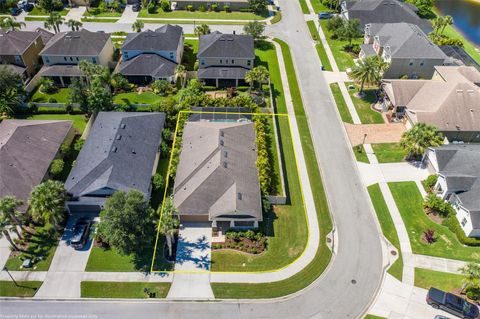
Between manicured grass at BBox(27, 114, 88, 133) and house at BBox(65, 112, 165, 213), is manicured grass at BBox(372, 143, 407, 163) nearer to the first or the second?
house at BBox(65, 112, 165, 213)

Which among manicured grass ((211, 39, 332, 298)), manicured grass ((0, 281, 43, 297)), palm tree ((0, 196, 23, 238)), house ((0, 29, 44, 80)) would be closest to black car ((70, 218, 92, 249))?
manicured grass ((0, 281, 43, 297))

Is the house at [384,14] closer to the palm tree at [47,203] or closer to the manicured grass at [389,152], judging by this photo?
the manicured grass at [389,152]

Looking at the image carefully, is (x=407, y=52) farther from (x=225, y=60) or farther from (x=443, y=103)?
(x=225, y=60)

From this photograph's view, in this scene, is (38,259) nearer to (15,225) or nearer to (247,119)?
(15,225)

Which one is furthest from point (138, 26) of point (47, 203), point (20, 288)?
point (20, 288)

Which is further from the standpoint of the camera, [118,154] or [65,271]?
[118,154]

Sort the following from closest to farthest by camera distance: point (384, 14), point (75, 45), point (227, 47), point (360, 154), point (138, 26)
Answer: point (360, 154)
point (75, 45)
point (227, 47)
point (138, 26)
point (384, 14)

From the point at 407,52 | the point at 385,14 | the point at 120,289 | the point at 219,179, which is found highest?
the point at 385,14
